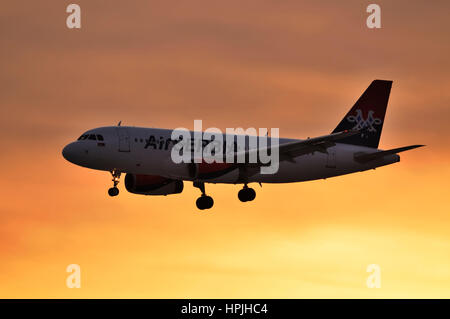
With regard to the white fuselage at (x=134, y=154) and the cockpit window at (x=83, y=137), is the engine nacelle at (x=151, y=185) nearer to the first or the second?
the white fuselage at (x=134, y=154)

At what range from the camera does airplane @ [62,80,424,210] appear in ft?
206

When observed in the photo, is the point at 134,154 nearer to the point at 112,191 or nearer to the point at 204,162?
the point at 112,191

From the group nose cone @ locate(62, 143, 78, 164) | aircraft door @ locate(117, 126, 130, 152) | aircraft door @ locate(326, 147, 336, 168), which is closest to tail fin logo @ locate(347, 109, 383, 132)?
aircraft door @ locate(326, 147, 336, 168)

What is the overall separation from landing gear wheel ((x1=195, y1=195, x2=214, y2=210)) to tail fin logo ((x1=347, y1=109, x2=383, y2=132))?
14321 mm

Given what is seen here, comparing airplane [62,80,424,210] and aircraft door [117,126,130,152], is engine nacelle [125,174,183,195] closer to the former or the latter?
airplane [62,80,424,210]

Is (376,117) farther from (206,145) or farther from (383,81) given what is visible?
(206,145)

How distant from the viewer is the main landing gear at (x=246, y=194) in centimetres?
6869

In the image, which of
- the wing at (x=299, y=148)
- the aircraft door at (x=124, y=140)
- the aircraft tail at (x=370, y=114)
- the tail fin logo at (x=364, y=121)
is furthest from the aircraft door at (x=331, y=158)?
the aircraft door at (x=124, y=140)

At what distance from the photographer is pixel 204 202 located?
226ft

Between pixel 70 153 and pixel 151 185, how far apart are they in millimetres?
9027

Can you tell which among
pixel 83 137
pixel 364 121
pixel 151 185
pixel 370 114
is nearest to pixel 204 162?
pixel 151 185

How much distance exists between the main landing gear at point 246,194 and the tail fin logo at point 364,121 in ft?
38.1
